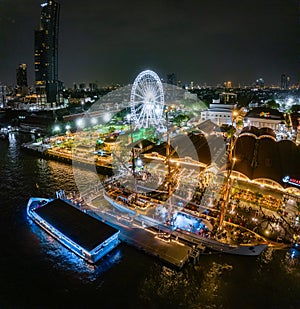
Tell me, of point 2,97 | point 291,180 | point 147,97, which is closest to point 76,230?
point 291,180

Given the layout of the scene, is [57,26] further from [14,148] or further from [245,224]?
[245,224]

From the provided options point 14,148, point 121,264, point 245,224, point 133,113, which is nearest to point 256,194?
point 245,224

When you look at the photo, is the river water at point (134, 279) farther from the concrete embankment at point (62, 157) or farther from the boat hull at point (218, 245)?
the concrete embankment at point (62, 157)

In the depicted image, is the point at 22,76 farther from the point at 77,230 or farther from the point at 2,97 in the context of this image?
the point at 77,230

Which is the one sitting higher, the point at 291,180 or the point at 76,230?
the point at 291,180

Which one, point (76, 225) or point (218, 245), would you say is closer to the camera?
point (218, 245)

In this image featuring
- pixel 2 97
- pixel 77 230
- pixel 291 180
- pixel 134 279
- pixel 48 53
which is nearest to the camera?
pixel 134 279
